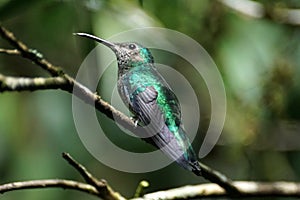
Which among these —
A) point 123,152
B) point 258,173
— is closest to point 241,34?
point 258,173

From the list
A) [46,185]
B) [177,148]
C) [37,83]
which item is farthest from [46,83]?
[177,148]

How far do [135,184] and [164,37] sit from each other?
3.79ft

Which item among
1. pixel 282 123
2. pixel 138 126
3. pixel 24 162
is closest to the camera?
pixel 138 126

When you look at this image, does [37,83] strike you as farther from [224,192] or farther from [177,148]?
[224,192]

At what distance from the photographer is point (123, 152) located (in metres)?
4.15

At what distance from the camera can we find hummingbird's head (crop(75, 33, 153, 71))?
2590 mm

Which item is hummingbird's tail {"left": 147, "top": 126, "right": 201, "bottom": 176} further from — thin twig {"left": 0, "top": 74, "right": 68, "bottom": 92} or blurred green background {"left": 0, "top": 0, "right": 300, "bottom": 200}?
blurred green background {"left": 0, "top": 0, "right": 300, "bottom": 200}

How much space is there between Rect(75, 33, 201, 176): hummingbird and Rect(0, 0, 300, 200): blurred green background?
0.15 metres

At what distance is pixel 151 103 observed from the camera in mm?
2396

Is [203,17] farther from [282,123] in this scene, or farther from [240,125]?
[282,123]

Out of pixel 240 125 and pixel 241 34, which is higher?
pixel 241 34

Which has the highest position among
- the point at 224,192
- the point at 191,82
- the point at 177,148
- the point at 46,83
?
the point at 46,83

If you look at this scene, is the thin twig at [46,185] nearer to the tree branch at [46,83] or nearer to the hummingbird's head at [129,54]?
the tree branch at [46,83]

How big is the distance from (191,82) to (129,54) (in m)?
1.23
